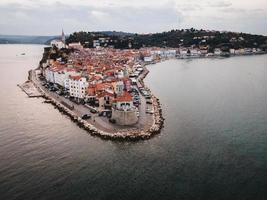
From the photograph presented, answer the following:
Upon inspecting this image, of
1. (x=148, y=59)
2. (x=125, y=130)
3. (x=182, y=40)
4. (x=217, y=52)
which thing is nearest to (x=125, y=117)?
(x=125, y=130)

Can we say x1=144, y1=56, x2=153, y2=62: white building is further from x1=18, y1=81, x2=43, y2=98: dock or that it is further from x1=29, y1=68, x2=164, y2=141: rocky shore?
x1=29, y1=68, x2=164, y2=141: rocky shore

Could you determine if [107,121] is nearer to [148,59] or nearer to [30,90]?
[30,90]

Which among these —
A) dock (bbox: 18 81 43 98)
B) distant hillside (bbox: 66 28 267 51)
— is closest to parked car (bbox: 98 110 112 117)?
dock (bbox: 18 81 43 98)

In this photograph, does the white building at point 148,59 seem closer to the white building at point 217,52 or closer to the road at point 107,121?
the white building at point 217,52

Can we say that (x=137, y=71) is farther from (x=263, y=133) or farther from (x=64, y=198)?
(x=64, y=198)

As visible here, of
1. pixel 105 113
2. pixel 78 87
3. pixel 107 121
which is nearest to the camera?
pixel 107 121

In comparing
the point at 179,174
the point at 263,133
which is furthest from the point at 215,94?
the point at 179,174
